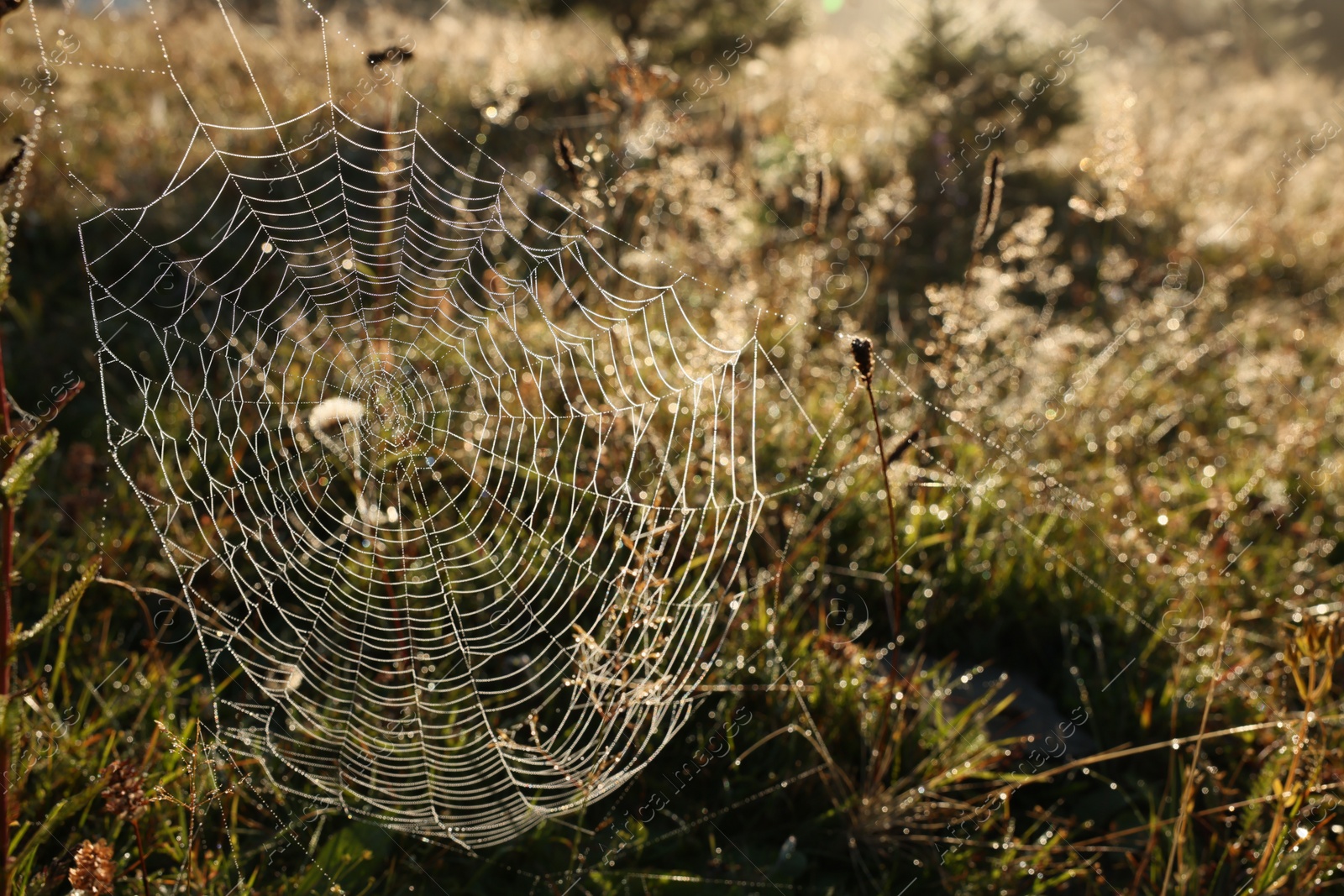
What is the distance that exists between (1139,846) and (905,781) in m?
0.58

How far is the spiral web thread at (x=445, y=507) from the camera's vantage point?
2021 millimetres

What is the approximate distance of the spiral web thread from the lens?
202cm

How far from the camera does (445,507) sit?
2.86 meters

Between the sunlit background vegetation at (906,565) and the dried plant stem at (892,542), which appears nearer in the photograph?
the dried plant stem at (892,542)

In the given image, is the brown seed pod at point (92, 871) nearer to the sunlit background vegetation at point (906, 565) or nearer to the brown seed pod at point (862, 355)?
the sunlit background vegetation at point (906, 565)

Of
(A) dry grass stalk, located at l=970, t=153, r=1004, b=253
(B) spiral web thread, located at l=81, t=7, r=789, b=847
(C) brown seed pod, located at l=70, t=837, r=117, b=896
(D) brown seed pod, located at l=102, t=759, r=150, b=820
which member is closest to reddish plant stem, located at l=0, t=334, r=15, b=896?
(C) brown seed pod, located at l=70, t=837, r=117, b=896

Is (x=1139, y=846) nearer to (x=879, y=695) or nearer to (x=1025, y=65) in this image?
(x=879, y=695)

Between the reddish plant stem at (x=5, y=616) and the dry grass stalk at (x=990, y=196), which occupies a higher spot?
the dry grass stalk at (x=990, y=196)

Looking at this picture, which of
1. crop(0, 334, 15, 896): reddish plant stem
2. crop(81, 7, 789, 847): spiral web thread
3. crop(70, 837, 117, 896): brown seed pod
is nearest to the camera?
crop(0, 334, 15, 896): reddish plant stem

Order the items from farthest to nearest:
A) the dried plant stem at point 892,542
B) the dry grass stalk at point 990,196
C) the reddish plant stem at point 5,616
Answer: the dry grass stalk at point 990,196 → the dried plant stem at point 892,542 → the reddish plant stem at point 5,616

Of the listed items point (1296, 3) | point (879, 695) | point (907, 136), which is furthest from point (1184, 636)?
point (1296, 3)

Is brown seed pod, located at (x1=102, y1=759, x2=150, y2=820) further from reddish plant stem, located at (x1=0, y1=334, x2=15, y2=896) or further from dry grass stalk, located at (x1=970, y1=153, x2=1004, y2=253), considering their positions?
dry grass stalk, located at (x1=970, y1=153, x2=1004, y2=253)

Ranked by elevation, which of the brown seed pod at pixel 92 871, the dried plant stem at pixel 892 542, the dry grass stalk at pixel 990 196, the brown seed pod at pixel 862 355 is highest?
the dry grass stalk at pixel 990 196

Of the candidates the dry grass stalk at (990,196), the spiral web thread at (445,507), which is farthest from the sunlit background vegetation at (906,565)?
the dry grass stalk at (990,196)
